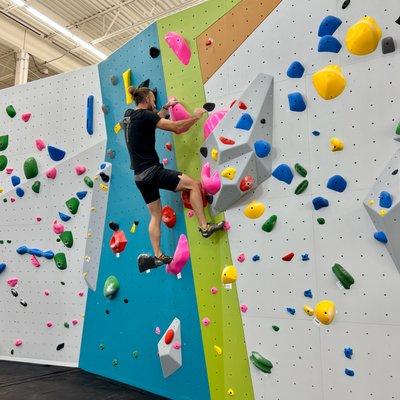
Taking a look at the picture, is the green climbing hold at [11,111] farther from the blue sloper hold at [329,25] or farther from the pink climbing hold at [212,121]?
the blue sloper hold at [329,25]

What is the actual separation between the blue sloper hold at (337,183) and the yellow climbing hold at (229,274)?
30.1 inches

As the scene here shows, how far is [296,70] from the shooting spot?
2139 mm

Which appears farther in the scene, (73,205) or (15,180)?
(15,180)

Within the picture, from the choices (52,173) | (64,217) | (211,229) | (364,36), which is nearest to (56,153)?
(52,173)

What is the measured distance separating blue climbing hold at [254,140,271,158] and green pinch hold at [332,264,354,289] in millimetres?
717

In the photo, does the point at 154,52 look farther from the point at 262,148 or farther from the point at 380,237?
the point at 380,237

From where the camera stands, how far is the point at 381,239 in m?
1.87

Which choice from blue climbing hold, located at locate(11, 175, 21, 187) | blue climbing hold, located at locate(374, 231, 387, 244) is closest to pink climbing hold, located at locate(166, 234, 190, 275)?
blue climbing hold, located at locate(374, 231, 387, 244)

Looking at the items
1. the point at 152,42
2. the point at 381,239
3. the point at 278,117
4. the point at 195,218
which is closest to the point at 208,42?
the point at 152,42

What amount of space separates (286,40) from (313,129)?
1.75 feet

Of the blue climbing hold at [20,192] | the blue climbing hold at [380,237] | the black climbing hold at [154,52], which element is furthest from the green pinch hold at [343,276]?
the blue climbing hold at [20,192]

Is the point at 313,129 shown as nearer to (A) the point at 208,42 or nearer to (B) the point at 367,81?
(B) the point at 367,81

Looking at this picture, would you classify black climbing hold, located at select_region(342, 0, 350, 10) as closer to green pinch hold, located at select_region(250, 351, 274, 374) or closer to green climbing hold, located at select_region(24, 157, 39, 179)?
green pinch hold, located at select_region(250, 351, 274, 374)

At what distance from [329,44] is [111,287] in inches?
87.7
